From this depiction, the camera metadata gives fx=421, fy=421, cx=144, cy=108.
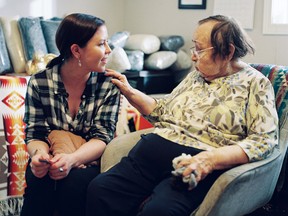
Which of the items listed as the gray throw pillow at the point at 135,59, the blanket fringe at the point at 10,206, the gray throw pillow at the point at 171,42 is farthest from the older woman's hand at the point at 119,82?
the gray throw pillow at the point at 171,42

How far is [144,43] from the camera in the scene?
10.9 feet

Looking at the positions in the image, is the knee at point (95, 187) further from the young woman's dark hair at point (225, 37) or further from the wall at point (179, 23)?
the wall at point (179, 23)

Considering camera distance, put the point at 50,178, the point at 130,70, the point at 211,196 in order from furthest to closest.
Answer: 1. the point at 130,70
2. the point at 50,178
3. the point at 211,196

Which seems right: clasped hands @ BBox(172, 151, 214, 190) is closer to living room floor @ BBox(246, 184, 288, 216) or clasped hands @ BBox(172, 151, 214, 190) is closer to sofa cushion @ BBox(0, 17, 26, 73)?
living room floor @ BBox(246, 184, 288, 216)

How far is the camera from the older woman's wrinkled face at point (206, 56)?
1.64 m

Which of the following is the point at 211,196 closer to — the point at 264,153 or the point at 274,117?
the point at 264,153

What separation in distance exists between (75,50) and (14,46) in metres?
1.39

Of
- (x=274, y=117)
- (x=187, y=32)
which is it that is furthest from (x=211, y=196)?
(x=187, y=32)

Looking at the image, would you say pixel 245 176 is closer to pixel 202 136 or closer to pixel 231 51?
pixel 202 136

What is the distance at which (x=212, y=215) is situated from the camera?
1.35 m

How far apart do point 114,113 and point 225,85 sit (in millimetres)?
462

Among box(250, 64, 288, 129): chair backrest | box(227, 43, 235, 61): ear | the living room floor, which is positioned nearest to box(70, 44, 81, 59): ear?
box(227, 43, 235, 61): ear

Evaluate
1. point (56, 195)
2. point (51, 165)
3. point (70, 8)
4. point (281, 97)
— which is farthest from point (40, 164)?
point (70, 8)

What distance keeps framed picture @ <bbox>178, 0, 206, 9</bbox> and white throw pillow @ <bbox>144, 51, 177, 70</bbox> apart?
0.41 metres
